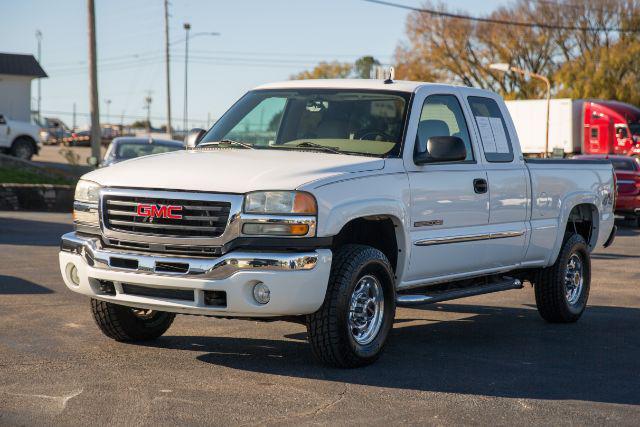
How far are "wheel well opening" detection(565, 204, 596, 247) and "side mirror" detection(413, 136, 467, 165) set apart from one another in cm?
276

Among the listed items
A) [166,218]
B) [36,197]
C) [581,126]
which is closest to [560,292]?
[166,218]

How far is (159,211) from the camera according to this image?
7.26m

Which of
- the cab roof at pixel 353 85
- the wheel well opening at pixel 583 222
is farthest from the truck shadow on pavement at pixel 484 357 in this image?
the cab roof at pixel 353 85

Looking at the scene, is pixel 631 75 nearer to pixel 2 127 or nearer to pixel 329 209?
pixel 2 127

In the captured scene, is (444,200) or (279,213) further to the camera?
(444,200)

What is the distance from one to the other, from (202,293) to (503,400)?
194 centimetres

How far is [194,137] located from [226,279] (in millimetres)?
2629

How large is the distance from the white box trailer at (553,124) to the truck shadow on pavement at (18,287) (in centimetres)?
3696

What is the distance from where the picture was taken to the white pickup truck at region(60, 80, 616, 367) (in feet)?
23.2

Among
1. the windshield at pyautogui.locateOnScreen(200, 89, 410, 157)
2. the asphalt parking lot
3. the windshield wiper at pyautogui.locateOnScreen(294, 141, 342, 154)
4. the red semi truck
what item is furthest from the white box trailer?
the windshield wiper at pyautogui.locateOnScreen(294, 141, 342, 154)

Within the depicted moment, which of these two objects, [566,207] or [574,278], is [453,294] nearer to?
[566,207]

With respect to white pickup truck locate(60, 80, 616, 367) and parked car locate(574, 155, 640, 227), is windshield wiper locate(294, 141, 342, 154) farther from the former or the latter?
parked car locate(574, 155, 640, 227)

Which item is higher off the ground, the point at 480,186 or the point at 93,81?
the point at 93,81

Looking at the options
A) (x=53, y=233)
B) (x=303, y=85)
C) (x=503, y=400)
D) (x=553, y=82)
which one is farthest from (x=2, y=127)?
(x=553, y=82)
